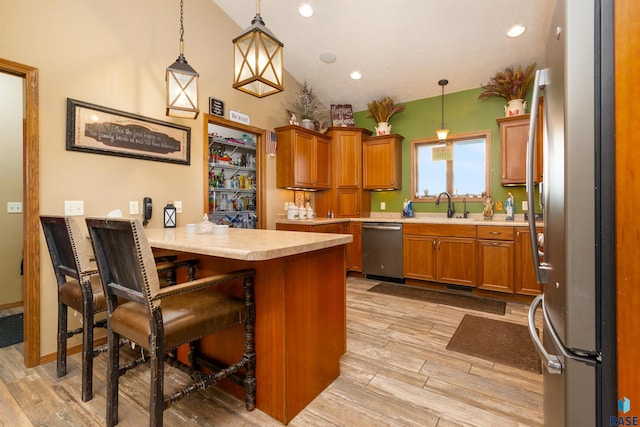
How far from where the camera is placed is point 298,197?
15.6ft

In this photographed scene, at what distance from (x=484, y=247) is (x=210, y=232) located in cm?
320

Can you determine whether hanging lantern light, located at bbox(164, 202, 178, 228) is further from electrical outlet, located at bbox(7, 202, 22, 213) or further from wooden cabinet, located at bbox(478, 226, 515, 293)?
wooden cabinet, located at bbox(478, 226, 515, 293)

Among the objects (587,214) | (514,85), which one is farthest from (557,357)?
(514,85)

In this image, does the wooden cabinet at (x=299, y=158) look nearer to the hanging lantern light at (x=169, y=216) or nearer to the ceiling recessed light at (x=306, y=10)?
the ceiling recessed light at (x=306, y=10)

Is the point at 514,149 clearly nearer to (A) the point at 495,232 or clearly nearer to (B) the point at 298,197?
(A) the point at 495,232

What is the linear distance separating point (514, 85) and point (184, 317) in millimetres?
4384

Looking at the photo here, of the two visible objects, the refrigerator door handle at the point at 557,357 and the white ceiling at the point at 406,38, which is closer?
the refrigerator door handle at the point at 557,357

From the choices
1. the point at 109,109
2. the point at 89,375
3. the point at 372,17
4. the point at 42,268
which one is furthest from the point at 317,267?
the point at 372,17

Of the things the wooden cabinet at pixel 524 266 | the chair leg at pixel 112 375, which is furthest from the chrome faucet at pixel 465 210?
the chair leg at pixel 112 375

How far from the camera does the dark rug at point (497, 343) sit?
2.13 metres

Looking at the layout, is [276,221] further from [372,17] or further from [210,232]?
[372,17]

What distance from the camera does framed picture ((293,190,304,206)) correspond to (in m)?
4.71

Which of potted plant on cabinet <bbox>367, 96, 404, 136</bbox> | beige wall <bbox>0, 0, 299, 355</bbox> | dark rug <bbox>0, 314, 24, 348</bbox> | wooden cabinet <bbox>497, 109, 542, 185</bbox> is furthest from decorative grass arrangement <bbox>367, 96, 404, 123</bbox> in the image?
dark rug <bbox>0, 314, 24, 348</bbox>

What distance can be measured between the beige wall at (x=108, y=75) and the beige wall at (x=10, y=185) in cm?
163
